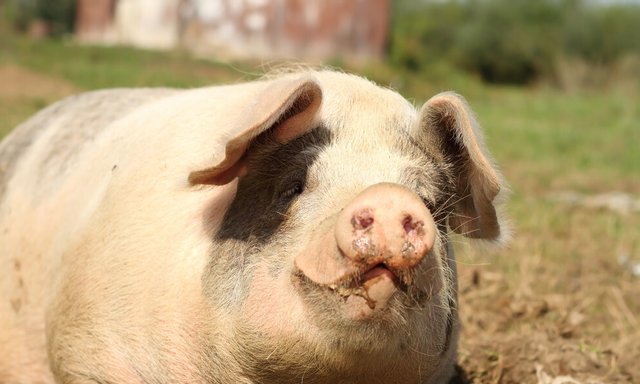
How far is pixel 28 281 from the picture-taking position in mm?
3213

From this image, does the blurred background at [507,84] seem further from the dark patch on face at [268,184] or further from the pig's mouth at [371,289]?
the pig's mouth at [371,289]

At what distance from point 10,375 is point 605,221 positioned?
18.7 ft

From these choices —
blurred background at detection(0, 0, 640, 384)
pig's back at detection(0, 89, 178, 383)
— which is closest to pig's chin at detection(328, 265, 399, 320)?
blurred background at detection(0, 0, 640, 384)

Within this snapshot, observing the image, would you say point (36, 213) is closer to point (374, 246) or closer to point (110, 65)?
point (374, 246)

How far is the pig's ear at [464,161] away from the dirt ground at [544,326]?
0.17 metres

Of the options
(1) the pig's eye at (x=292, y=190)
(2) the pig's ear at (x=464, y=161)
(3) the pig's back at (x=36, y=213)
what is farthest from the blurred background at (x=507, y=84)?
(1) the pig's eye at (x=292, y=190)

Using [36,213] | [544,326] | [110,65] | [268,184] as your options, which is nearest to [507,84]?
[110,65]

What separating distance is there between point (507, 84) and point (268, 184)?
105 ft

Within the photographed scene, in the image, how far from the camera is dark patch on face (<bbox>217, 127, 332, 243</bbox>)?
245 centimetres

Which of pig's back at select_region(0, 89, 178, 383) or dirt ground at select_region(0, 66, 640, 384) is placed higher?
pig's back at select_region(0, 89, 178, 383)

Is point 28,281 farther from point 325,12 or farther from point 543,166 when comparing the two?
point 325,12

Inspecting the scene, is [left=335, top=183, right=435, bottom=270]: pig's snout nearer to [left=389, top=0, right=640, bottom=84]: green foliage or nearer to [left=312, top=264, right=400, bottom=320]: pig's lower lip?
[left=312, top=264, right=400, bottom=320]: pig's lower lip

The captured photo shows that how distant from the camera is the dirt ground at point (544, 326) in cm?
349

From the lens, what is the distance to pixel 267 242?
240 cm
